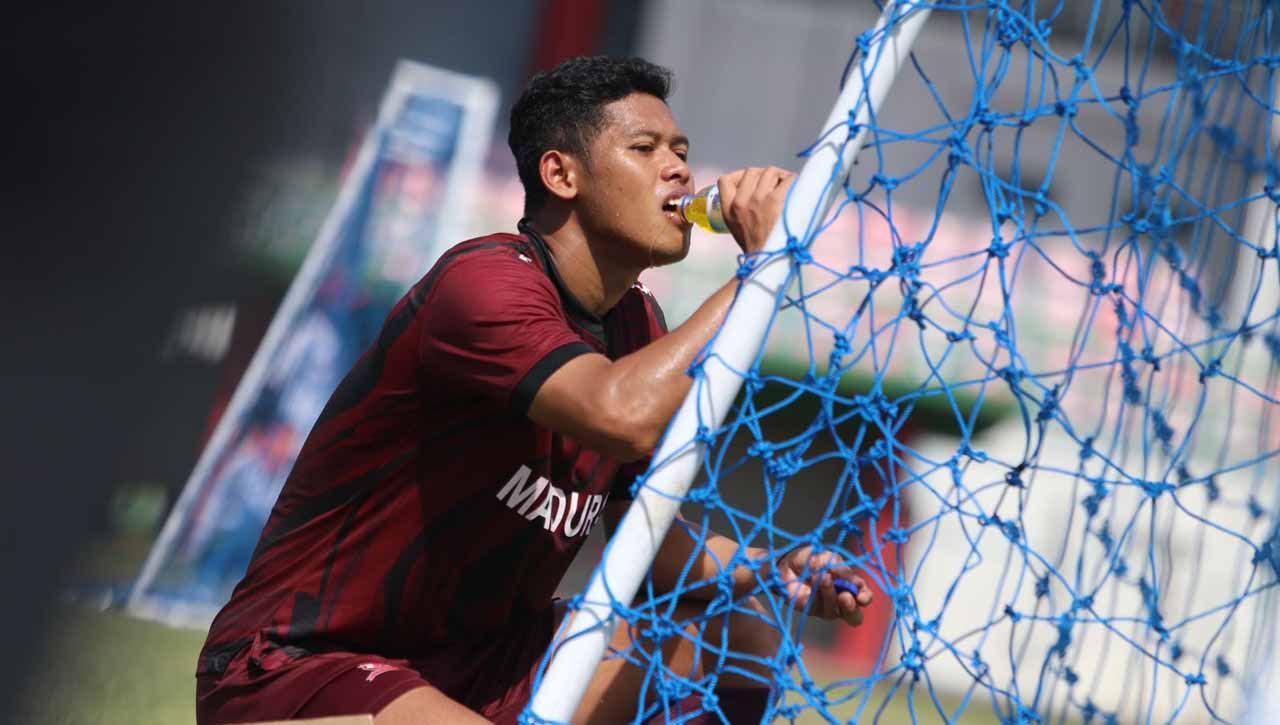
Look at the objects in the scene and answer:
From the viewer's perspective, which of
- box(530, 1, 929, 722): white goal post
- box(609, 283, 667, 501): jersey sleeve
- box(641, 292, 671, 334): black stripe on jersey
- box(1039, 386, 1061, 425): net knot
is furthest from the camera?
box(641, 292, 671, 334): black stripe on jersey

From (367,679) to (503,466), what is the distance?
0.37 metres

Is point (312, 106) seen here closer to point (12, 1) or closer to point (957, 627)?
point (12, 1)

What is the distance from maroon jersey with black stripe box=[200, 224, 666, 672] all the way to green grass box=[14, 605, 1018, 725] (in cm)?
129

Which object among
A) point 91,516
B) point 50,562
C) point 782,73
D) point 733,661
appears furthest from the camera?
point 782,73

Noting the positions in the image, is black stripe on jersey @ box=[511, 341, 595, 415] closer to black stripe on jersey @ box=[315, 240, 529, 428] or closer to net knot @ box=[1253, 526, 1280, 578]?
black stripe on jersey @ box=[315, 240, 529, 428]

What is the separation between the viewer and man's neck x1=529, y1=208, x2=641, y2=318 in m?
2.21

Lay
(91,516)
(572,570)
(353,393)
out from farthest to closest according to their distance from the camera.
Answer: (572,570) → (91,516) → (353,393)

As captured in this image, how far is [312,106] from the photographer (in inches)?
233

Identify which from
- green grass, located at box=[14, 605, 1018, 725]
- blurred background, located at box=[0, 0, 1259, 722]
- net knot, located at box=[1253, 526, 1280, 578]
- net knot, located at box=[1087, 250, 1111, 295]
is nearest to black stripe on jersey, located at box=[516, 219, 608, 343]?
net knot, located at box=[1087, 250, 1111, 295]

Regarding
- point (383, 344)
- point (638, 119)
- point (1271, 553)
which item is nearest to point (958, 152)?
point (638, 119)

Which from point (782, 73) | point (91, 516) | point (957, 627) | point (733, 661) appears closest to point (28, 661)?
point (91, 516)

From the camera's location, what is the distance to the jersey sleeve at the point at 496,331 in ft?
5.91

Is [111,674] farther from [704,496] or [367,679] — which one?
[704,496]

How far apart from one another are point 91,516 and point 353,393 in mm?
3087
